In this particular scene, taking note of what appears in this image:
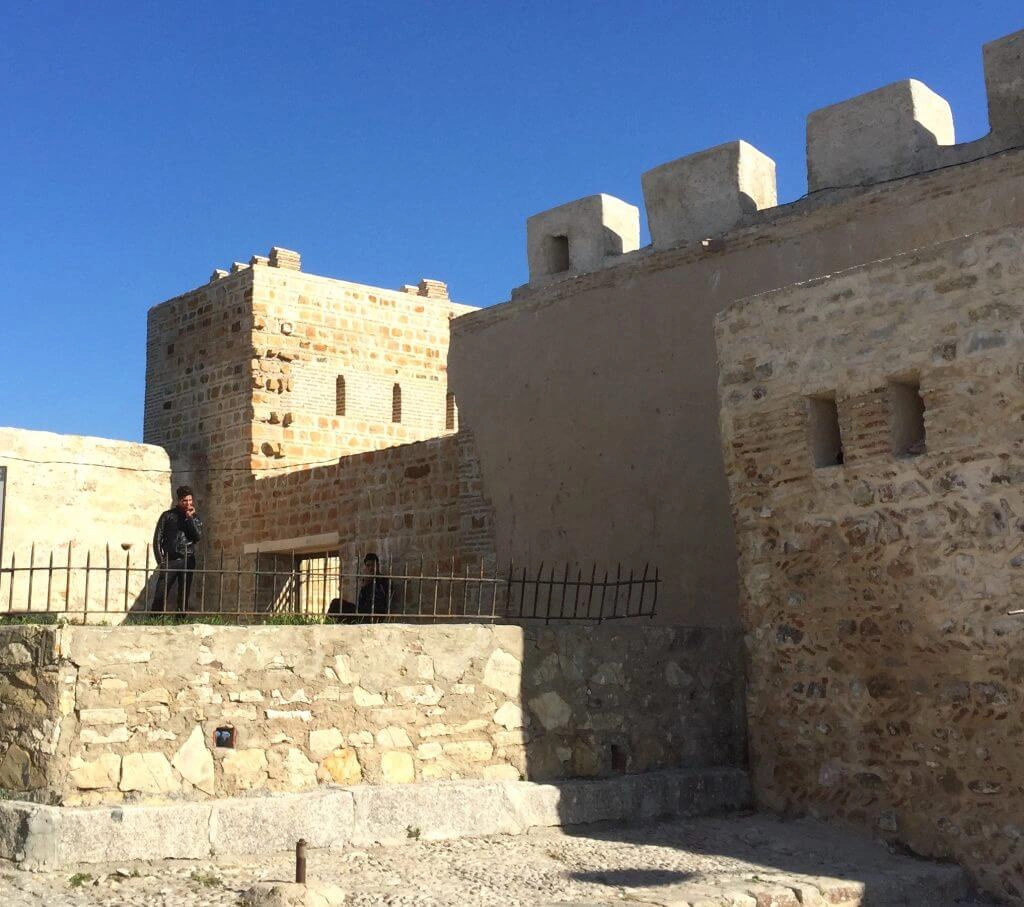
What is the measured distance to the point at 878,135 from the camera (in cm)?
895

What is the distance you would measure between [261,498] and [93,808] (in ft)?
26.7

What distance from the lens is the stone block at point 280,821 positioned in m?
5.52

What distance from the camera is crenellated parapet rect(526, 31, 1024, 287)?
8523mm

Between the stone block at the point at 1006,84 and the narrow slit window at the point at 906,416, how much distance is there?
2608 mm

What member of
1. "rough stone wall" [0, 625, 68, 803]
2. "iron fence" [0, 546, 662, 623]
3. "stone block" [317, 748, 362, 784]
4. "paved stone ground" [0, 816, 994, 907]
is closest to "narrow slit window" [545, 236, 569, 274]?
"iron fence" [0, 546, 662, 623]

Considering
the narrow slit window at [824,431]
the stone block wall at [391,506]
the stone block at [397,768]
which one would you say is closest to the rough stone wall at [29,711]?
the stone block at [397,768]

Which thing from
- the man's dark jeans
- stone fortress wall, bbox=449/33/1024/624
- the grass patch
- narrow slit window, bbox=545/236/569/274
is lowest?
the grass patch

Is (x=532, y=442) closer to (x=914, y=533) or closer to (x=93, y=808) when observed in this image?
(x=914, y=533)

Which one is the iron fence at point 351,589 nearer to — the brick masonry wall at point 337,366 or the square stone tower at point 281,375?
the square stone tower at point 281,375

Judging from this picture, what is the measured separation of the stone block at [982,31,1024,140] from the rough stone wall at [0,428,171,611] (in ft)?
27.5

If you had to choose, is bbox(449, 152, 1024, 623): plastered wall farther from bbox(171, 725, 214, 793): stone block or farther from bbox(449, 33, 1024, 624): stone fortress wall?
bbox(171, 725, 214, 793): stone block

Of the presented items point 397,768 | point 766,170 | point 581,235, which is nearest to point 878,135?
point 766,170

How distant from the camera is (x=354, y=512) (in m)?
12.2

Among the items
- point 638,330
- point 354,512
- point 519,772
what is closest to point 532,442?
point 638,330
